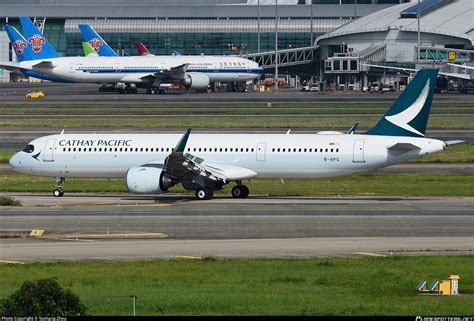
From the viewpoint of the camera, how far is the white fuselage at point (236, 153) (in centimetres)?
5606

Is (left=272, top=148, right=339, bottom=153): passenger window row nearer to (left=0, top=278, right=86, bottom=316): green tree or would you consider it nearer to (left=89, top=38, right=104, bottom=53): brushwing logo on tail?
(left=0, top=278, right=86, bottom=316): green tree

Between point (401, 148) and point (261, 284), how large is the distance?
75.9 ft

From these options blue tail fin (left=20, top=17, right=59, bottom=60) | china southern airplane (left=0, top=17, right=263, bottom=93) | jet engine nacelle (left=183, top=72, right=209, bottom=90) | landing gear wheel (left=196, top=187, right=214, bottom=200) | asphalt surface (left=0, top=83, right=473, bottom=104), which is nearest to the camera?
landing gear wheel (left=196, top=187, right=214, bottom=200)

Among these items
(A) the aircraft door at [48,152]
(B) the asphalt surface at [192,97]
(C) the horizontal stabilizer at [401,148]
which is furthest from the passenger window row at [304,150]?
(B) the asphalt surface at [192,97]

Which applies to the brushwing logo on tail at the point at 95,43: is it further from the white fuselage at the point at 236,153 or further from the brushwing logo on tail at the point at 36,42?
the white fuselage at the point at 236,153

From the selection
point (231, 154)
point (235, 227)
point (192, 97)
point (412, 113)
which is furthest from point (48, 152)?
point (192, 97)

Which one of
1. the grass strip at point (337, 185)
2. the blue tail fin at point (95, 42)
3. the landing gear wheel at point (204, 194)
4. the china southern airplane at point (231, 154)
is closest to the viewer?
the china southern airplane at point (231, 154)

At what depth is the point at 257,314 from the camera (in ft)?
96.1

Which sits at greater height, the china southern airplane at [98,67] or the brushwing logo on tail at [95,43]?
the brushwing logo on tail at [95,43]

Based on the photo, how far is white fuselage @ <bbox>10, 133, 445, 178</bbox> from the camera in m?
56.1

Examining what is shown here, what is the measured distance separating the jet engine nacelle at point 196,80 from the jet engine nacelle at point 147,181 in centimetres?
9938

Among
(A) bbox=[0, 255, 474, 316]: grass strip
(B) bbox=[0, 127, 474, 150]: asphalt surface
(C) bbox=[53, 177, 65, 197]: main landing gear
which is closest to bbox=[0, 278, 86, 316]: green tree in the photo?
(A) bbox=[0, 255, 474, 316]: grass strip

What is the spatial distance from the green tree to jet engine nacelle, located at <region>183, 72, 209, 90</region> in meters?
130

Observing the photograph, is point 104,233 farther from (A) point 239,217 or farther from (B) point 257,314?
(B) point 257,314
